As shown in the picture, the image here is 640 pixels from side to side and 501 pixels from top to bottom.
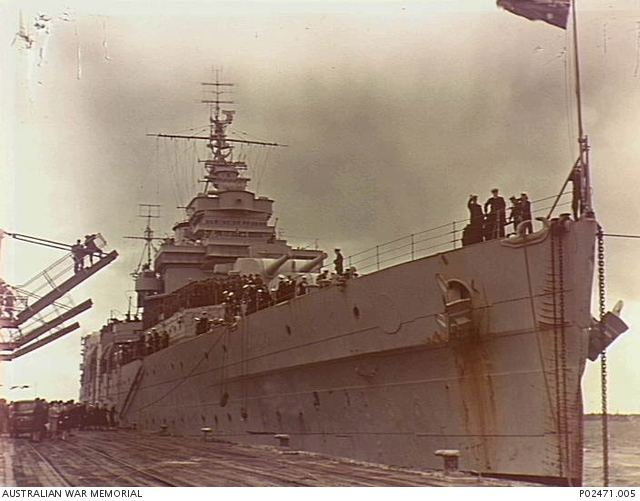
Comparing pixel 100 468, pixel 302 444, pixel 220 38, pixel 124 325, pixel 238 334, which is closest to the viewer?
pixel 100 468

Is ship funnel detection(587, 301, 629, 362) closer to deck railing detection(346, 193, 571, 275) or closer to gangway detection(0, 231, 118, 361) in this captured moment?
deck railing detection(346, 193, 571, 275)

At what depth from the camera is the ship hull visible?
18.0ft

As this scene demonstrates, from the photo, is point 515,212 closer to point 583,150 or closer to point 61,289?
point 583,150

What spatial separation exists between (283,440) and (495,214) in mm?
2592

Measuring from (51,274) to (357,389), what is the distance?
2.44 metres

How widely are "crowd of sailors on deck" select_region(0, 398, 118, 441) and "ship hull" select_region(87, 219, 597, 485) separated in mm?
1202

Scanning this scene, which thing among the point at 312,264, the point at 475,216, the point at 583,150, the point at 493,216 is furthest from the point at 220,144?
the point at 583,150

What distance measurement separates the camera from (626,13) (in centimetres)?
524

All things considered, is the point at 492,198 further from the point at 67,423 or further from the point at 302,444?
the point at 67,423

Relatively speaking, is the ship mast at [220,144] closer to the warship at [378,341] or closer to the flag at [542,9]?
the warship at [378,341]

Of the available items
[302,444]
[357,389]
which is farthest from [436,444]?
[302,444]

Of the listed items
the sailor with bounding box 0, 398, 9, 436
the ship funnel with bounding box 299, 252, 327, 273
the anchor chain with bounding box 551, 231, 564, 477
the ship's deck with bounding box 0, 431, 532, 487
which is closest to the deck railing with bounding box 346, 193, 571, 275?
the anchor chain with bounding box 551, 231, 564, 477
